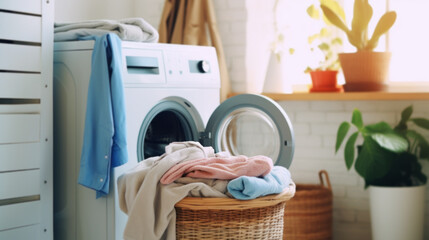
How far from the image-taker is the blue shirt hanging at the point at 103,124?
2.13 meters

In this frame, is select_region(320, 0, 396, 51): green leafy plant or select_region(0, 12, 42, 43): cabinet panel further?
select_region(320, 0, 396, 51): green leafy plant

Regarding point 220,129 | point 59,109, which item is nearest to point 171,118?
point 220,129

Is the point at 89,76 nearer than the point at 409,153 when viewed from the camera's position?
Yes

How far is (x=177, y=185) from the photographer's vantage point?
1889 mm

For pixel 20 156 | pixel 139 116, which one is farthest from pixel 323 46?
pixel 20 156

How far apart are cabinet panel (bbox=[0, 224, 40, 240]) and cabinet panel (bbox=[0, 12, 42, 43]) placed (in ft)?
2.31

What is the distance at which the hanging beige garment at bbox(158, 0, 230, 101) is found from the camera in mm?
3412

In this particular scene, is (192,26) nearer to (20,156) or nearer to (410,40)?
(410,40)

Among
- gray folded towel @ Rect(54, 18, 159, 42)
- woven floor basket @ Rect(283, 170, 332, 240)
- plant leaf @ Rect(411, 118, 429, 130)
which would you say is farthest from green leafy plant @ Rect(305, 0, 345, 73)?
gray folded towel @ Rect(54, 18, 159, 42)

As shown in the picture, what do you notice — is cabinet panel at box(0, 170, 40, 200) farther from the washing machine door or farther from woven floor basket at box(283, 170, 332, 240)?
woven floor basket at box(283, 170, 332, 240)

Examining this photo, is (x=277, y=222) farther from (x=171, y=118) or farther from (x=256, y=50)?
(x=256, y=50)

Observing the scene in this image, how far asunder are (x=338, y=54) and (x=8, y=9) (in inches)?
70.1

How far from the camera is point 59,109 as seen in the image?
7.71 feet

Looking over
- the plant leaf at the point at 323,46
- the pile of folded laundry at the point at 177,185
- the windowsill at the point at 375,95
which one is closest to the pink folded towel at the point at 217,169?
the pile of folded laundry at the point at 177,185
